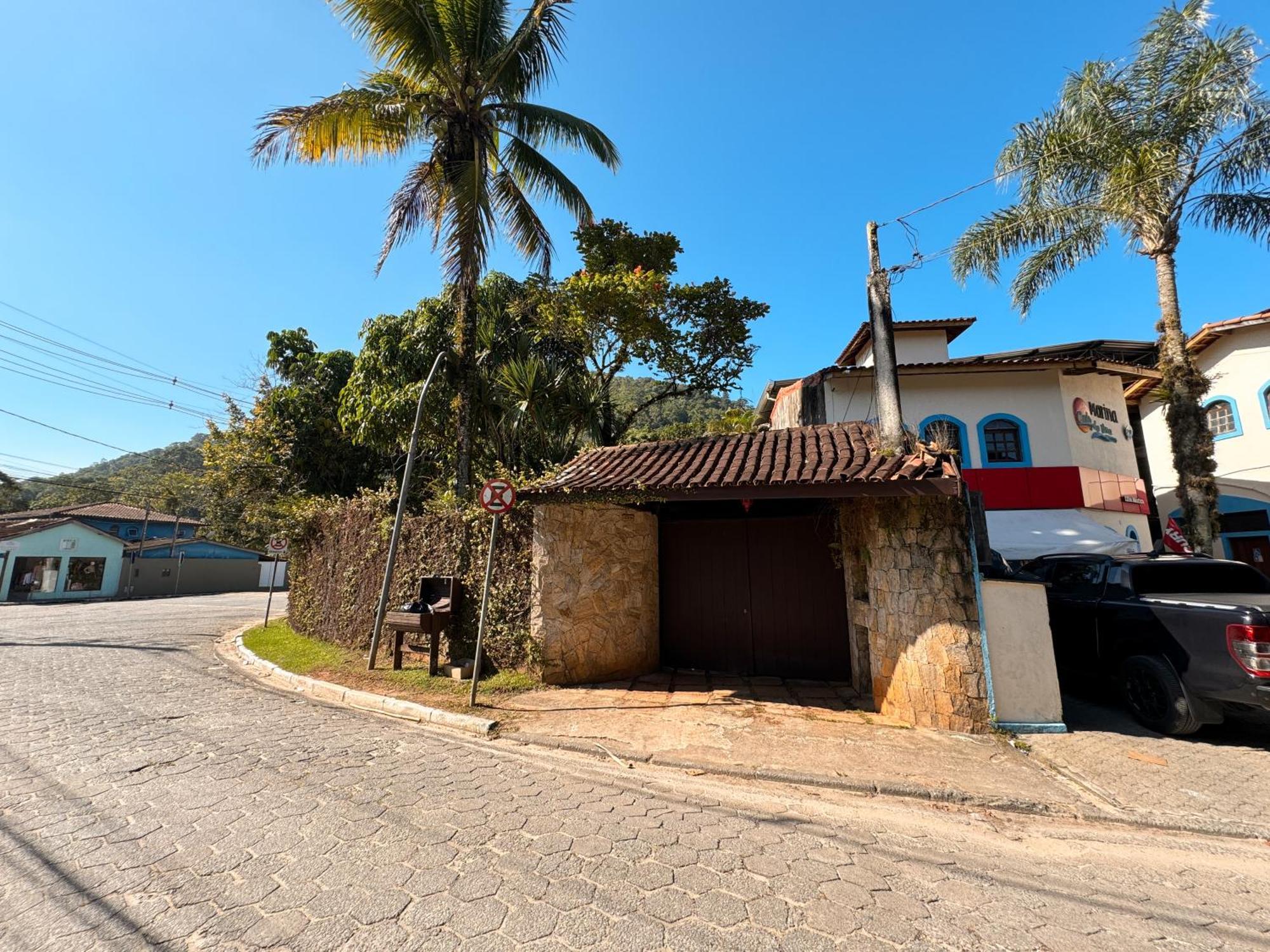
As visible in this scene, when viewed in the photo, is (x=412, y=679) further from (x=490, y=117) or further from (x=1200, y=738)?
(x=490, y=117)

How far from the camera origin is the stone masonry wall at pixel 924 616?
5.84 metres

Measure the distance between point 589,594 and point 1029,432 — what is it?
43.8ft

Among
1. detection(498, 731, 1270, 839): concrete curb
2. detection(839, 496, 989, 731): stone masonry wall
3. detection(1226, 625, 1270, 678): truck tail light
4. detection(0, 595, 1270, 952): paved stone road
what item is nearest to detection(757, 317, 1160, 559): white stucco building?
detection(839, 496, 989, 731): stone masonry wall

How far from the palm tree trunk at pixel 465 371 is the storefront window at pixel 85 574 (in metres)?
34.3

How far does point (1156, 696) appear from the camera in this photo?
5824 millimetres

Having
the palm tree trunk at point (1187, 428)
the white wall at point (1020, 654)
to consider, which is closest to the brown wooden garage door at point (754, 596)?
the white wall at point (1020, 654)

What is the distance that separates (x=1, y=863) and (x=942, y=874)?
570 centimetres

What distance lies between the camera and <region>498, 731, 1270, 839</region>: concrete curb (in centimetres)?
391

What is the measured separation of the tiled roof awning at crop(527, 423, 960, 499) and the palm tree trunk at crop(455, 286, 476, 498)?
244 cm

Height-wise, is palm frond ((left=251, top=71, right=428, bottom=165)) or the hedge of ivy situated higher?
palm frond ((left=251, top=71, right=428, bottom=165))

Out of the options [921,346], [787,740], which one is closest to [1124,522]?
[921,346]

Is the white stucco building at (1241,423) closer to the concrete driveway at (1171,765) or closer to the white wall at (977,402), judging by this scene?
the white wall at (977,402)

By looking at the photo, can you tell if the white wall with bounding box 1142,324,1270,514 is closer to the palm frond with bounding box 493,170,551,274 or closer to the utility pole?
the utility pole

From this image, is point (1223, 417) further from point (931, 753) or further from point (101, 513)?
point (101, 513)
